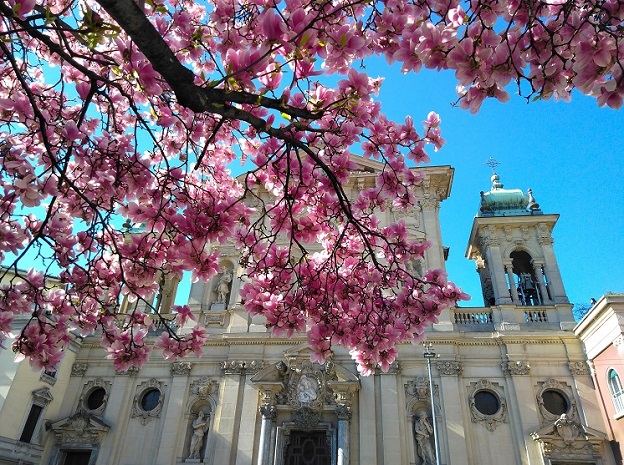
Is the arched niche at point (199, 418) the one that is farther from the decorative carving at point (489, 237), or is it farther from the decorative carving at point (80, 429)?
the decorative carving at point (489, 237)

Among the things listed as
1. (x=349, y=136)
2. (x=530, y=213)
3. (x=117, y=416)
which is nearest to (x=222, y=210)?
(x=349, y=136)

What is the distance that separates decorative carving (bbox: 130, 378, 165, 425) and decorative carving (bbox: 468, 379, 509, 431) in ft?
41.4

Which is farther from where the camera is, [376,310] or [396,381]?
[396,381]

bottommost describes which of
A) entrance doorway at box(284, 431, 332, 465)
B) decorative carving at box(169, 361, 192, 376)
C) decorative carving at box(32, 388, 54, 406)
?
entrance doorway at box(284, 431, 332, 465)

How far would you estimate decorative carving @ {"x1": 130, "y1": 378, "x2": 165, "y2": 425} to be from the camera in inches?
731

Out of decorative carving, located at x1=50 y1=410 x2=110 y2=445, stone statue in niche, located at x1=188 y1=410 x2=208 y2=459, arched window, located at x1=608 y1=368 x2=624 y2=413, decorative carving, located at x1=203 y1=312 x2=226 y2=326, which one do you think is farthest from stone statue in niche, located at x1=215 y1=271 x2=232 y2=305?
arched window, located at x1=608 y1=368 x2=624 y2=413

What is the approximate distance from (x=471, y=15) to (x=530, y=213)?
19503 millimetres

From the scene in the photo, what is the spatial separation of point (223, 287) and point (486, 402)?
1241cm

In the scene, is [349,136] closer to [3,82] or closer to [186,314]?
[186,314]

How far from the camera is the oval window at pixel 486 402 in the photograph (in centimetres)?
1702

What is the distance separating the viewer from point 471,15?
12.4 ft

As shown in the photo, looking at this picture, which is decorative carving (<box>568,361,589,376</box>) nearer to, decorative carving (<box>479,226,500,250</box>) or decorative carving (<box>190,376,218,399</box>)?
decorative carving (<box>479,226,500,250</box>)

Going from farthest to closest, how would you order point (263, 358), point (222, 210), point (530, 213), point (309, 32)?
point (530, 213)
point (263, 358)
point (222, 210)
point (309, 32)

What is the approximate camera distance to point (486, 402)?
677 inches
